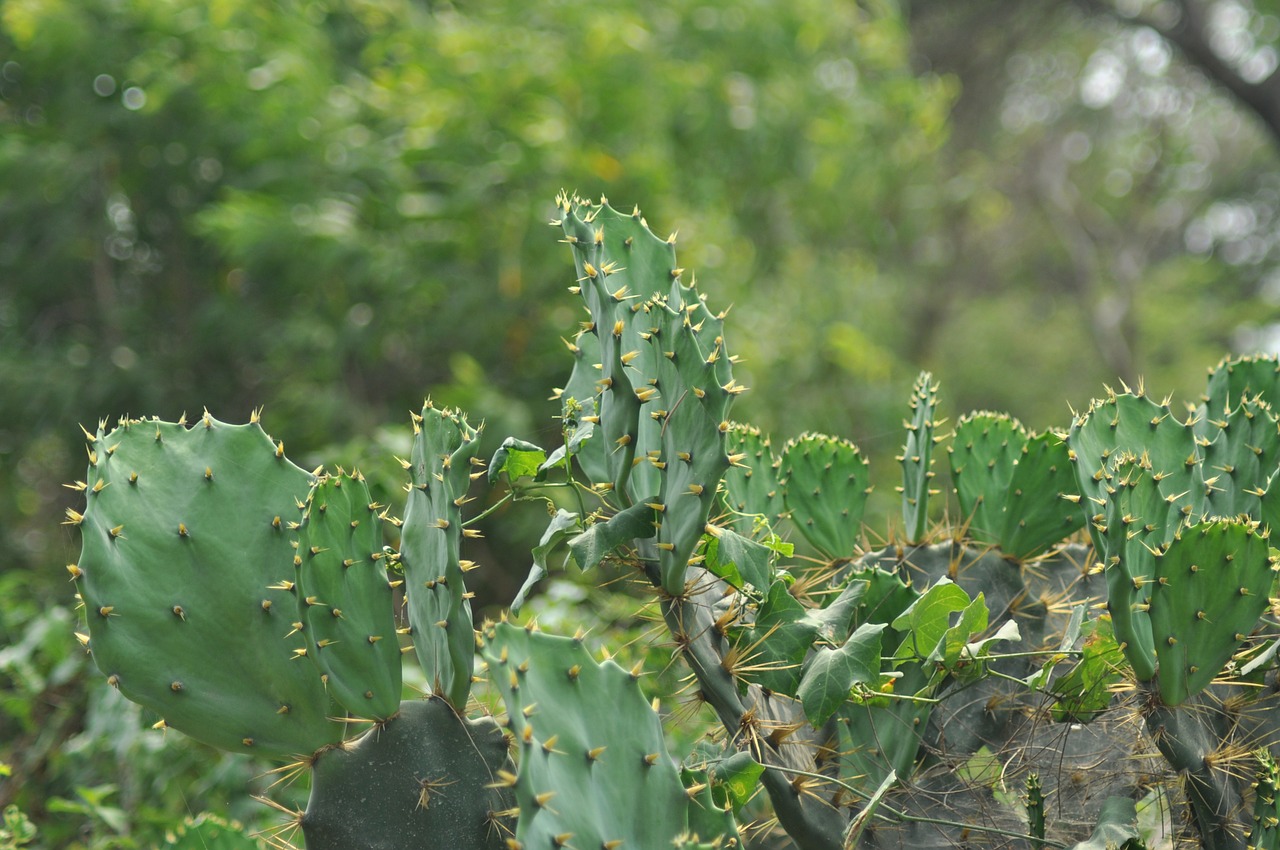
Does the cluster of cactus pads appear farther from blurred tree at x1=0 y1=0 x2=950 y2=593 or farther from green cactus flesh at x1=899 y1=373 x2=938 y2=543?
blurred tree at x1=0 y1=0 x2=950 y2=593

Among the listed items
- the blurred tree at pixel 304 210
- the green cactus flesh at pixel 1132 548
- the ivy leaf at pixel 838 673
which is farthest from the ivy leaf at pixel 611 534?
the blurred tree at pixel 304 210

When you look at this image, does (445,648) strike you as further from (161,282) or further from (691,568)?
(161,282)

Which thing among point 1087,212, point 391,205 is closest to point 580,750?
point 391,205

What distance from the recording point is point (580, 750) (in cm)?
95

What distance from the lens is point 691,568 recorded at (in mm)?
1226

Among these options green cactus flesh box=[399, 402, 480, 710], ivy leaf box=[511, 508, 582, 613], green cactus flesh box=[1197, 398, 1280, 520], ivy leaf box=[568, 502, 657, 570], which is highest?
green cactus flesh box=[1197, 398, 1280, 520]

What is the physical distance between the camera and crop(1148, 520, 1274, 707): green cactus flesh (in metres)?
1.11

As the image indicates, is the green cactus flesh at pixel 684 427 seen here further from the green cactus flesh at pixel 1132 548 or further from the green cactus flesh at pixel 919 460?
the green cactus flesh at pixel 919 460

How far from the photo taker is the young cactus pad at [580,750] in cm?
89

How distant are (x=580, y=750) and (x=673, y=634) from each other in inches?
9.4

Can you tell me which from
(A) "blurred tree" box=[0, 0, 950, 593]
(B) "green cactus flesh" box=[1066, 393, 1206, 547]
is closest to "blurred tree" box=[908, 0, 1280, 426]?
(A) "blurred tree" box=[0, 0, 950, 593]

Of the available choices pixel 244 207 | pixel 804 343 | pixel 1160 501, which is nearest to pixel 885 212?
pixel 804 343

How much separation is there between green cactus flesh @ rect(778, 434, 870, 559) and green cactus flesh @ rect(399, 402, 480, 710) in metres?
0.62

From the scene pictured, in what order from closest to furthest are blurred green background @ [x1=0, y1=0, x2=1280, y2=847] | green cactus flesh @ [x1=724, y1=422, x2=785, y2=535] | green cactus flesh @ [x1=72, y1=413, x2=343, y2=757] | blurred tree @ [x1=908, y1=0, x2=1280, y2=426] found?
green cactus flesh @ [x1=72, y1=413, x2=343, y2=757]
green cactus flesh @ [x1=724, y1=422, x2=785, y2=535]
blurred green background @ [x1=0, y1=0, x2=1280, y2=847]
blurred tree @ [x1=908, y1=0, x2=1280, y2=426]
